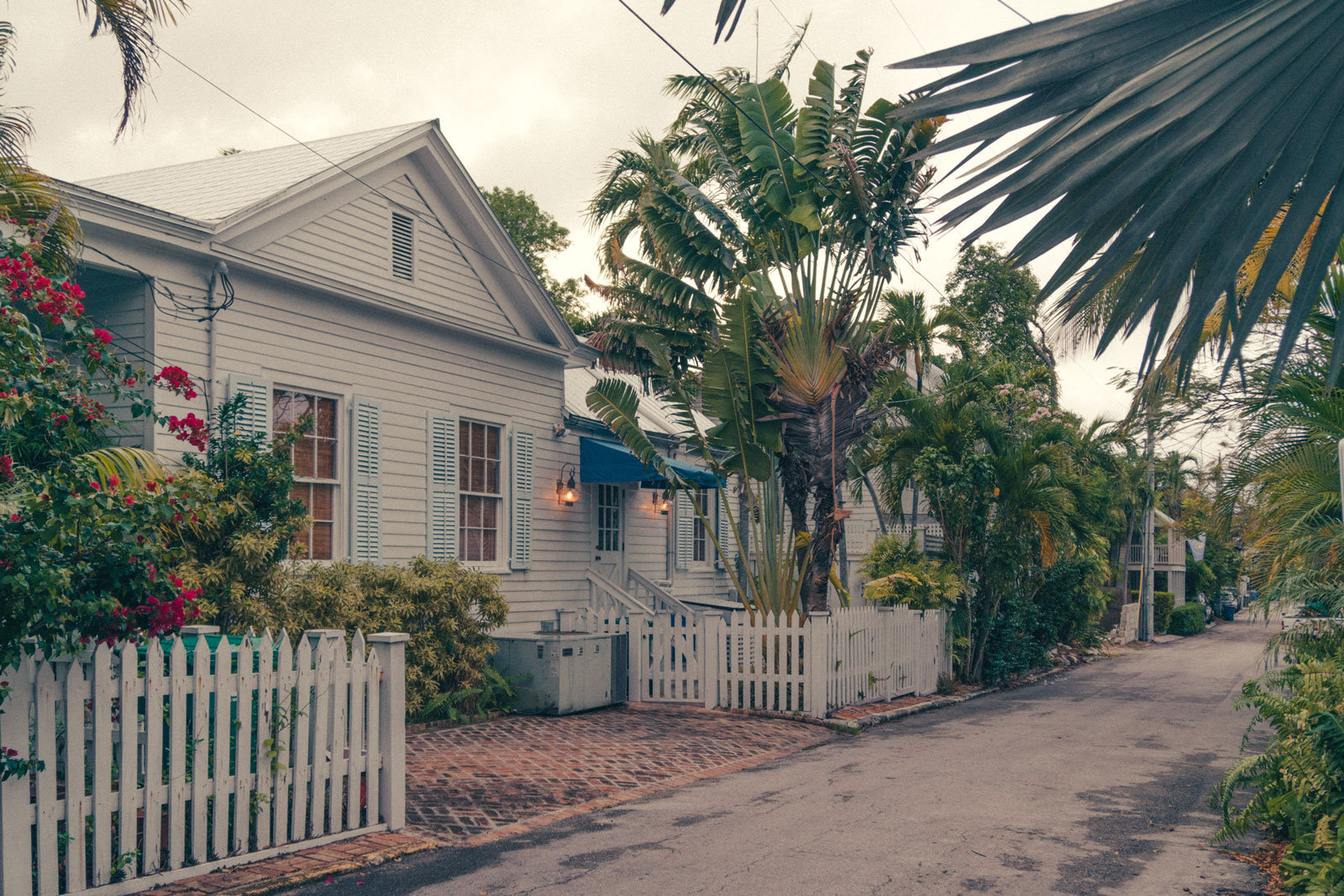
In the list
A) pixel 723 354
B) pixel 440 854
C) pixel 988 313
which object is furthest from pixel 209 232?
pixel 988 313

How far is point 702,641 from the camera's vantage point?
13383 millimetres

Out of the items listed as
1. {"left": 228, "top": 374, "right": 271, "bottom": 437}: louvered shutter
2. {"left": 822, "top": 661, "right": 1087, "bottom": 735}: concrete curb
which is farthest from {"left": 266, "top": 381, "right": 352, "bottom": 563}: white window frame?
{"left": 822, "top": 661, "right": 1087, "bottom": 735}: concrete curb

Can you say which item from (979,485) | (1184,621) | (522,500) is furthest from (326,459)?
(1184,621)

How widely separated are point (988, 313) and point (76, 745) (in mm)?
35668

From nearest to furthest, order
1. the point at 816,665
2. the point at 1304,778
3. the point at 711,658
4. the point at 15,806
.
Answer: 1. the point at 15,806
2. the point at 1304,778
3. the point at 816,665
4. the point at 711,658

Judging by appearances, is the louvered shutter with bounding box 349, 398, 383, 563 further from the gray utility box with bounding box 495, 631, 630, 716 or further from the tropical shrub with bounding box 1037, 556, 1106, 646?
the tropical shrub with bounding box 1037, 556, 1106, 646

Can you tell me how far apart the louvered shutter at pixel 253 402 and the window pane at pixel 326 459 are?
2.84 ft

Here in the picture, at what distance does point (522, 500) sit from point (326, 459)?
137 inches

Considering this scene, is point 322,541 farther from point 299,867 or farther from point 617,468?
point 299,867

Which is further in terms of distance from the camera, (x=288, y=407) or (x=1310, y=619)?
(x=288, y=407)

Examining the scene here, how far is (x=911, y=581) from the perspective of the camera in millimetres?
16562

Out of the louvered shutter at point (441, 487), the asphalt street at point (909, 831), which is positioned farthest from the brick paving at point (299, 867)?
the louvered shutter at point (441, 487)

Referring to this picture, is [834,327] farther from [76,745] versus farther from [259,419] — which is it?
[76,745]

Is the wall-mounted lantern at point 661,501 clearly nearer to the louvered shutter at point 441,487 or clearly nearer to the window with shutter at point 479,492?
the window with shutter at point 479,492
